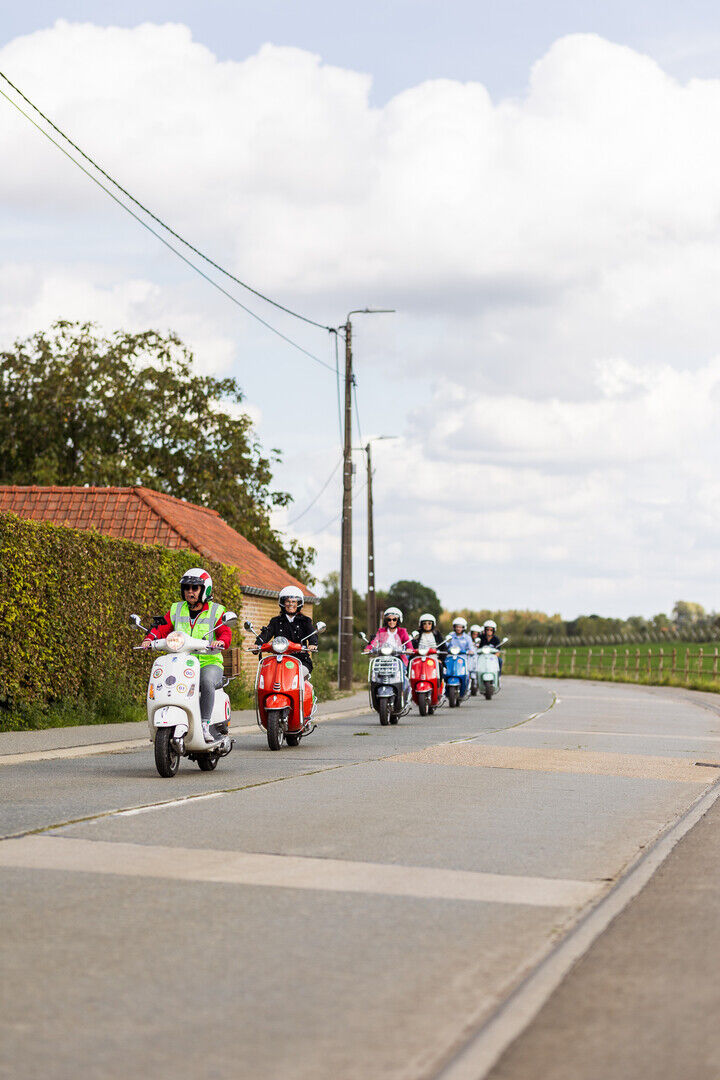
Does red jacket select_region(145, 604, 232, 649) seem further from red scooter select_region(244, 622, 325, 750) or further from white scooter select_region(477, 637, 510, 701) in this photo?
white scooter select_region(477, 637, 510, 701)

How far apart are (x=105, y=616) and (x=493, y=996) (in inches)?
662

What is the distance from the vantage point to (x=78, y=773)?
1332 centimetres

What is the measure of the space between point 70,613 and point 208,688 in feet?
24.2

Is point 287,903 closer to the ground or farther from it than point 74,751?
closer to the ground

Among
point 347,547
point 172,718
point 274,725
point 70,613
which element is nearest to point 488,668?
point 347,547

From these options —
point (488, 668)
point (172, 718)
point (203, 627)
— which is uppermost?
point (203, 627)

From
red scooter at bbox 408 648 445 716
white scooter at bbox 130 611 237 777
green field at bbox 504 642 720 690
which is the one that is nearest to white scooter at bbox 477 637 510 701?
red scooter at bbox 408 648 445 716

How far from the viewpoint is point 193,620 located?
13570 millimetres

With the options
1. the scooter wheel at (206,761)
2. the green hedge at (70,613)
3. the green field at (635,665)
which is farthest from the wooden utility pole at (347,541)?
the scooter wheel at (206,761)

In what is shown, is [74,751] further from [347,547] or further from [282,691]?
[347,547]

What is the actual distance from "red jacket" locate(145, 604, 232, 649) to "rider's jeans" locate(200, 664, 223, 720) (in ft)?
0.93

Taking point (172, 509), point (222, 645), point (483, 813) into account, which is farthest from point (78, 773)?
point (172, 509)

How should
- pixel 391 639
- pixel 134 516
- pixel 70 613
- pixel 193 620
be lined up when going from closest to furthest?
pixel 193 620
pixel 70 613
pixel 391 639
pixel 134 516

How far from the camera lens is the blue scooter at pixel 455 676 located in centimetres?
2973
